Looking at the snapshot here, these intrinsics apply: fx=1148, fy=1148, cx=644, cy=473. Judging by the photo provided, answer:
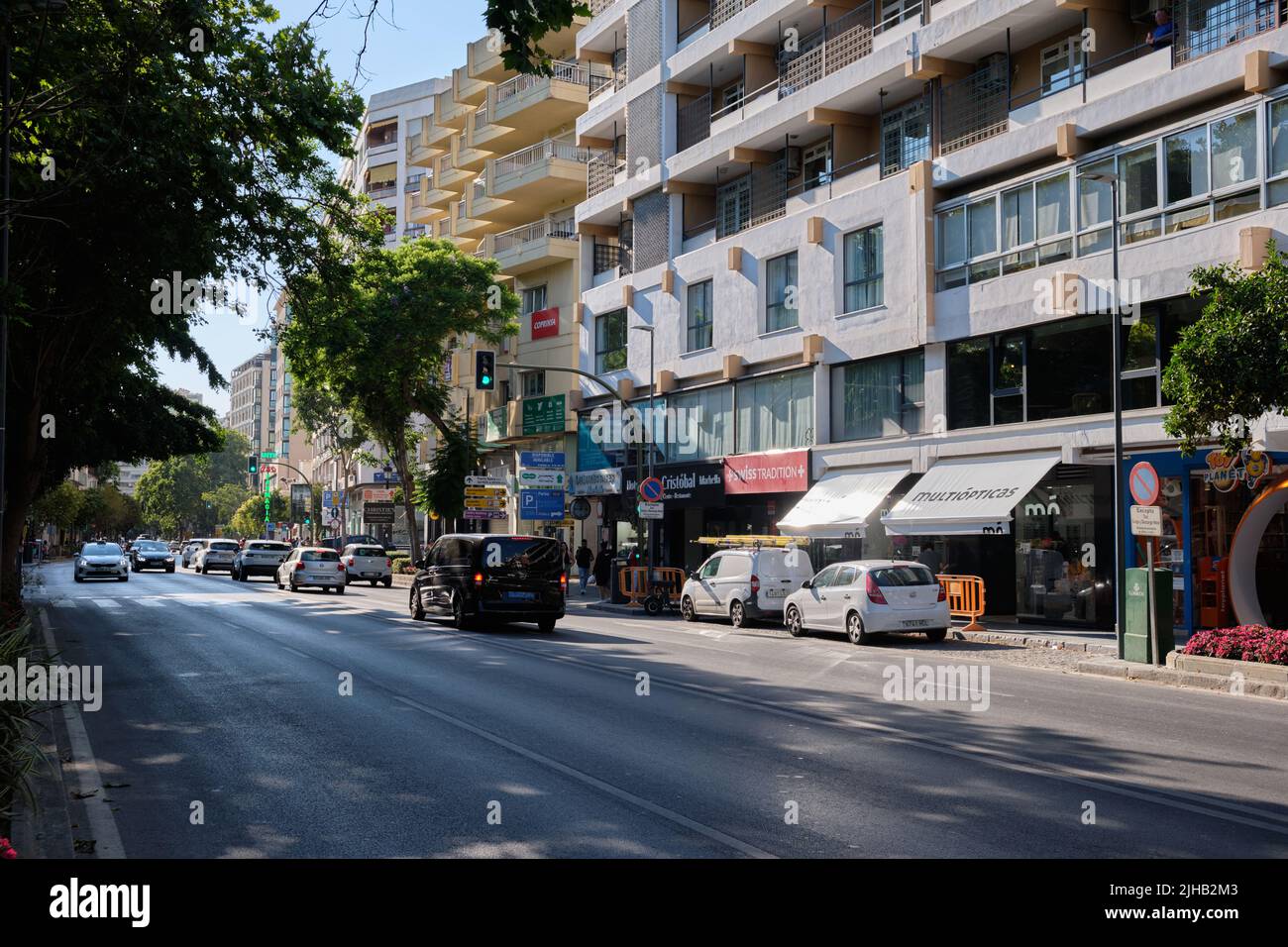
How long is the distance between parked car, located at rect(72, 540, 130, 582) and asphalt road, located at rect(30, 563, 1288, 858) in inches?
1159

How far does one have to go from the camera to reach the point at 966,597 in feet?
76.4

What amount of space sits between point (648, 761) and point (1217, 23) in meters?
19.9

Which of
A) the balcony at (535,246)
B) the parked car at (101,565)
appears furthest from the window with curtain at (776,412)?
the parked car at (101,565)

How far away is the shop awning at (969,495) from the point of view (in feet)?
76.2

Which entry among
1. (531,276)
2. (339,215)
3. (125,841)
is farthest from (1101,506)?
(531,276)

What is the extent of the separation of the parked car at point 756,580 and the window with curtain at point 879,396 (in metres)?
4.99

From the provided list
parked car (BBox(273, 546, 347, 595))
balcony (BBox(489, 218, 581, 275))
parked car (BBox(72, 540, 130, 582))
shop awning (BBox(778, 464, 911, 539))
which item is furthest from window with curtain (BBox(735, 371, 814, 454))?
parked car (BBox(72, 540, 130, 582))

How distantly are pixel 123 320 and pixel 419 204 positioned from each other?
51.4 metres

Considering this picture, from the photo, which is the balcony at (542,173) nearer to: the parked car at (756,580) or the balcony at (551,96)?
the balcony at (551,96)

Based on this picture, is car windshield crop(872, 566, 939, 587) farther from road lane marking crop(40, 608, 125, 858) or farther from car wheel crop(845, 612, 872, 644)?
road lane marking crop(40, 608, 125, 858)

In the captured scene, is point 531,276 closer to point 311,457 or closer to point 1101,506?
point 1101,506

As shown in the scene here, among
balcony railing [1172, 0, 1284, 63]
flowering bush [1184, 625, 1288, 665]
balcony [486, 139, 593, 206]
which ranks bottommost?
flowering bush [1184, 625, 1288, 665]

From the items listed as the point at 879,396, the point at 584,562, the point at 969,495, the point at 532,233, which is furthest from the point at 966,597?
the point at 532,233

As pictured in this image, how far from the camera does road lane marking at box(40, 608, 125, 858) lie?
21.3 ft
